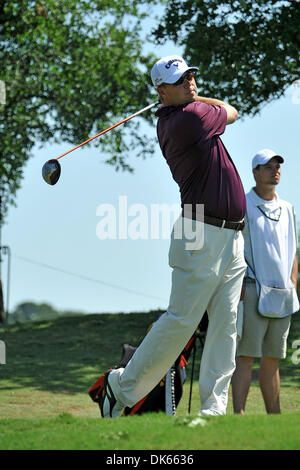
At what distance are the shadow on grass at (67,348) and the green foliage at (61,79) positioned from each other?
17.5ft

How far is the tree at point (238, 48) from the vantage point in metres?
15.5

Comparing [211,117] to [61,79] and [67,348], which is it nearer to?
[67,348]

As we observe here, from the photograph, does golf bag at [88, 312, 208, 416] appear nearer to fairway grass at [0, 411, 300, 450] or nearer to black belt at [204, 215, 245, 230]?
fairway grass at [0, 411, 300, 450]

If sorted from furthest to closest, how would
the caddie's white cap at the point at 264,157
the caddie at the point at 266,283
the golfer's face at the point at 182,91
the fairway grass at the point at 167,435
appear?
the caddie's white cap at the point at 264,157 → the caddie at the point at 266,283 → the golfer's face at the point at 182,91 → the fairway grass at the point at 167,435

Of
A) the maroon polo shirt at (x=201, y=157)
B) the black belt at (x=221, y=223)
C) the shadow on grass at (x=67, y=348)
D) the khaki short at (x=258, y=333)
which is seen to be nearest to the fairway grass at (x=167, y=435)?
the black belt at (x=221, y=223)

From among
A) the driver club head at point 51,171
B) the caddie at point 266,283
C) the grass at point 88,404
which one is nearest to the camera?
the grass at point 88,404

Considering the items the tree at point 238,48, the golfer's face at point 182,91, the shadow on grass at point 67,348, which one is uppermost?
the tree at point 238,48

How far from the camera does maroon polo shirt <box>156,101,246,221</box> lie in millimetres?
5621

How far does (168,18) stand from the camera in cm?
1639

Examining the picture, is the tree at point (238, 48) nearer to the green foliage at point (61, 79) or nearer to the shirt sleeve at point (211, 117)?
the green foliage at point (61, 79)

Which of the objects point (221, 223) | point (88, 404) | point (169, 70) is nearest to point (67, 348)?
point (88, 404)

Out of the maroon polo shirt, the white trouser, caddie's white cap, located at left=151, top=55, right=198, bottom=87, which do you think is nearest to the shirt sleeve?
the maroon polo shirt

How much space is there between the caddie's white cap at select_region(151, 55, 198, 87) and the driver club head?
1.19 metres

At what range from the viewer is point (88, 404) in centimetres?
958
